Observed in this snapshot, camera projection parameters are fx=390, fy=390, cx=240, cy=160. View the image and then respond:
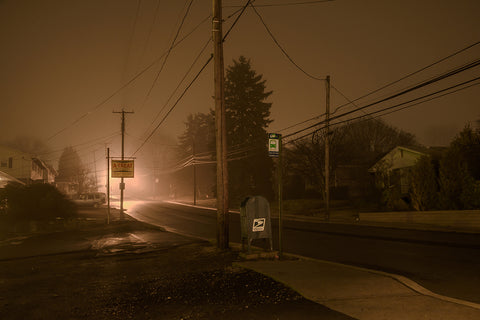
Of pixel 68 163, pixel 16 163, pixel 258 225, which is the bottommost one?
pixel 258 225

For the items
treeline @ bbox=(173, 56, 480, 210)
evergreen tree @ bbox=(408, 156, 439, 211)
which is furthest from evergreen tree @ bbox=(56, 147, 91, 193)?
evergreen tree @ bbox=(408, 156, 439, 211)

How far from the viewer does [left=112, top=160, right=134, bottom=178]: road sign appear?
28220 millimetres

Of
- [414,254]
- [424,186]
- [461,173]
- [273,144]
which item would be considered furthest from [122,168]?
[414,254]

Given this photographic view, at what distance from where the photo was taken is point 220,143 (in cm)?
1155

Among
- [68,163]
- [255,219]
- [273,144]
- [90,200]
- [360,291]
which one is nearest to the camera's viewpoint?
[360,291]

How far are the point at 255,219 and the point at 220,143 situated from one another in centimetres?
275

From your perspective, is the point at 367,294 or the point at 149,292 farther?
the point at 149,292

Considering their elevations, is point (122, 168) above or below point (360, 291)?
above

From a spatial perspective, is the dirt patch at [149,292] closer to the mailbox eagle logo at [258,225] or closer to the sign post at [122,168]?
the mailbox eagle logo at [258,225]

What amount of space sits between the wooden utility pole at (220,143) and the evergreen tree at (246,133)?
38.7m

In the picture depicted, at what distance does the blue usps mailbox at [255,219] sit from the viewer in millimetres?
9875

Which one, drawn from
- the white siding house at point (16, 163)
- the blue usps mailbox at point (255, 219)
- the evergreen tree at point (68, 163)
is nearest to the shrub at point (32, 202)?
the blue usps mailbox at point (255, 219)

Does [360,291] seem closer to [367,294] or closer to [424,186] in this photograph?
[367,294]

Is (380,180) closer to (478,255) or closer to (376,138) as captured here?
(478,255)
